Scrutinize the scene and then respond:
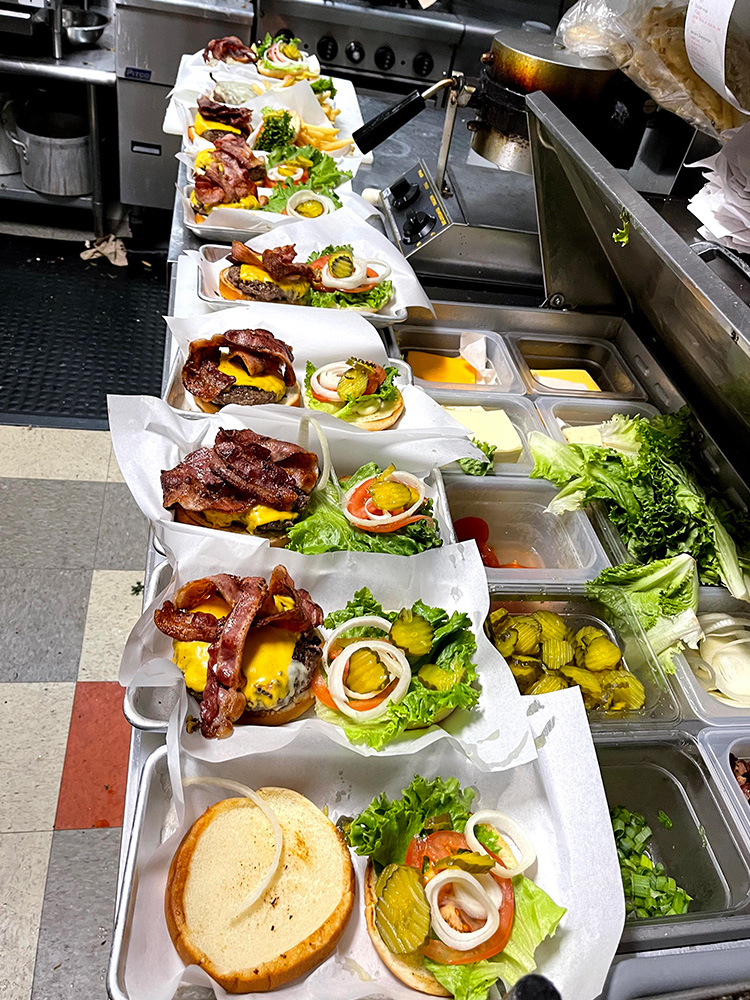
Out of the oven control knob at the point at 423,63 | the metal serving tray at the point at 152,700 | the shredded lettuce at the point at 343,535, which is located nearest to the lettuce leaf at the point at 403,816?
the metal serving tray at the point at 152,700

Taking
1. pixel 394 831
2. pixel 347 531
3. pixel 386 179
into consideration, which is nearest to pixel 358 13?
pixel 386 179

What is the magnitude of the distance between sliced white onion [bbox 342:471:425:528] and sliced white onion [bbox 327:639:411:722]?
1.15 ft

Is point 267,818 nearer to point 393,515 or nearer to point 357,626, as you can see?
point 357,626

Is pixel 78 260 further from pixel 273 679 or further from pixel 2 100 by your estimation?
pixel 273 679

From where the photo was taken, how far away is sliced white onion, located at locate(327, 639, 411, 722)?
143 centimetres

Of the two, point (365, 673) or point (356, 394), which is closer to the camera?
point (365, 673)

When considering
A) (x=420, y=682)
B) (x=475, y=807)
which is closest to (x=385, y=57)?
(x=420, y=682)

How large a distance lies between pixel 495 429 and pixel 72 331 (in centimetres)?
338

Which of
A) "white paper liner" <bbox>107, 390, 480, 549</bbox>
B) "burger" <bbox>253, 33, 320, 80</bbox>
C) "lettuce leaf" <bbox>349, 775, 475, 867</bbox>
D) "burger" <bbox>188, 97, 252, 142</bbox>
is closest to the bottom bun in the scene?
"lettuce leaf" <bbox>349, 775, 475, 867</bbox>

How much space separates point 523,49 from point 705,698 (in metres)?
2.10

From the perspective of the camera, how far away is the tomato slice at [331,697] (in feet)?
4.75

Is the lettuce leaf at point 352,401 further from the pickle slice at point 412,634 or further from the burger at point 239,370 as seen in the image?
the pickle slice at point 412,634

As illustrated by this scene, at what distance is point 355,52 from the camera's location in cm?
503

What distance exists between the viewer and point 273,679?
1.42 m
